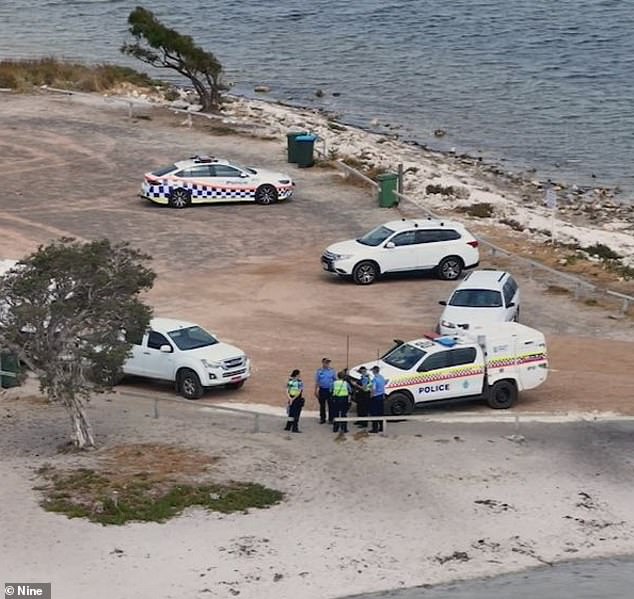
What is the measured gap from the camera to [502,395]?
2705 cm

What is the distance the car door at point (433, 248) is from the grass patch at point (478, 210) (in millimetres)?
7269

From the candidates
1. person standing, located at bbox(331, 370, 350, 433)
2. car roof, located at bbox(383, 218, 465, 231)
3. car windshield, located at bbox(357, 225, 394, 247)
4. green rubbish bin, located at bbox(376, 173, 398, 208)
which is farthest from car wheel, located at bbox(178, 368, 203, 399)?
green rubbish bin, located at bbox(376, 173, 398, 208)

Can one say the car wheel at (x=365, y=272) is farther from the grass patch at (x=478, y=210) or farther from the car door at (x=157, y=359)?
the car door at (x=157, y=359)

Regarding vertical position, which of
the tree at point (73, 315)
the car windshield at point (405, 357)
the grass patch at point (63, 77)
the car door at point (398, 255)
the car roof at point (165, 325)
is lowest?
the grass patch at point (63, 77)

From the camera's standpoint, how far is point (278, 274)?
35656mm

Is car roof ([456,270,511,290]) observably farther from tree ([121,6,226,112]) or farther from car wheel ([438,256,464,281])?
tree ([121,6,226,112])

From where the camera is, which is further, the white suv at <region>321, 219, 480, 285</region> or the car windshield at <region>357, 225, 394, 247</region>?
the car windshield at <region>357, 225, 394, 247</region>

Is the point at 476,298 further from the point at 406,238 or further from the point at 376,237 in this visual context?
the point at 376,237

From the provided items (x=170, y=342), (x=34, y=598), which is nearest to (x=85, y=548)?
(x=34, y=598)

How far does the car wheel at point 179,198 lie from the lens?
41.2 meters

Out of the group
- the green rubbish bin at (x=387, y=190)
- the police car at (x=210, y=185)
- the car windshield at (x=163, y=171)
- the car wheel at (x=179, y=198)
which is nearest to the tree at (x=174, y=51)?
the car windshield at (x=163, y=171)

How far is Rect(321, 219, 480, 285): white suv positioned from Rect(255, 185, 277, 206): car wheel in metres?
6.46

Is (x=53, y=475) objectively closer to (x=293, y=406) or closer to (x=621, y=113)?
(x=293, y=406)

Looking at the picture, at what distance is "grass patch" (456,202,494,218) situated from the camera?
42.8 meters
